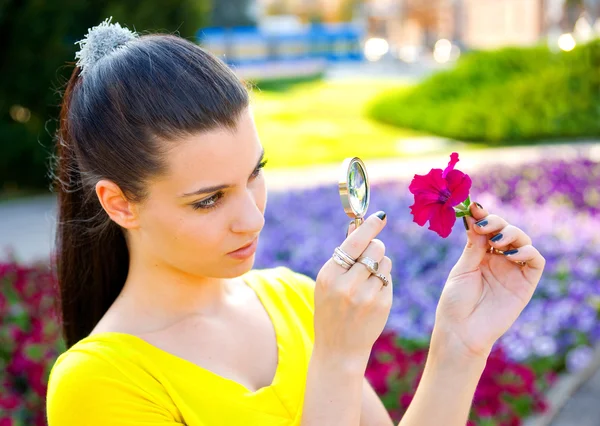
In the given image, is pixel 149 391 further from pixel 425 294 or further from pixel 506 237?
pixel 425 294

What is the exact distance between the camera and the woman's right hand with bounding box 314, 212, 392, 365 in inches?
57.6

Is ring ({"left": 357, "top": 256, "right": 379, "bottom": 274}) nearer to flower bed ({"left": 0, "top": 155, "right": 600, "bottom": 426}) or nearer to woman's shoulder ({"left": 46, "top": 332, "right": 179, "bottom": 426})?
woman's shoulder ({"left": 46, "top": 332, "right": 179, "bottom": 426})

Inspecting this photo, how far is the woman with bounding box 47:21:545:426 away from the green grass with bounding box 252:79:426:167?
6.59 metres

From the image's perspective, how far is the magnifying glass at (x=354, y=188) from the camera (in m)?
1.45

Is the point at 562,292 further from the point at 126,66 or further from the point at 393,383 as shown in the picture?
Answer: the point at 126,66

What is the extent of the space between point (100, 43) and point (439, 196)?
81 centimetres

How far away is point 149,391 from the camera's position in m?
1.56

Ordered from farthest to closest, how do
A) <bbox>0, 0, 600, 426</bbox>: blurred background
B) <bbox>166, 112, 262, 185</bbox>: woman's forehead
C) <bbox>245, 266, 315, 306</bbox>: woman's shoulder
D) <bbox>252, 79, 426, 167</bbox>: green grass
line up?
<bbox>252, 79, 426, 167</bbox>: green grass, <bbox>0, 0, 600, 426</bbox>: blurred background, <bbox>245, 266, 315, 306</bbox>: woman's shoulder, <bbox>166, 112, 262, 185</bbox>: woman's forehead

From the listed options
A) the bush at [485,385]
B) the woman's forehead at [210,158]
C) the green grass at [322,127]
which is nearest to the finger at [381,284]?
the woman's forehead at [210,158]

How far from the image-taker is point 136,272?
5.81ft

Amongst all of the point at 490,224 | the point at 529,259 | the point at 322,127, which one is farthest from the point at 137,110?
the point at 322,127

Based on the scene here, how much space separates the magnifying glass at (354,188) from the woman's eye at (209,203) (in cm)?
26

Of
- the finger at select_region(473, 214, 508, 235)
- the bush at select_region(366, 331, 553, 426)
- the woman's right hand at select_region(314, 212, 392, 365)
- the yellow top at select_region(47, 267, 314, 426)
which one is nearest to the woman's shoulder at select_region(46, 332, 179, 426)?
the yellow top at select_region(47, 267, 314, 426)

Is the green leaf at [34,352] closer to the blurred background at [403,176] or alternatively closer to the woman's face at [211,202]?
the blurred background at [403,176]
